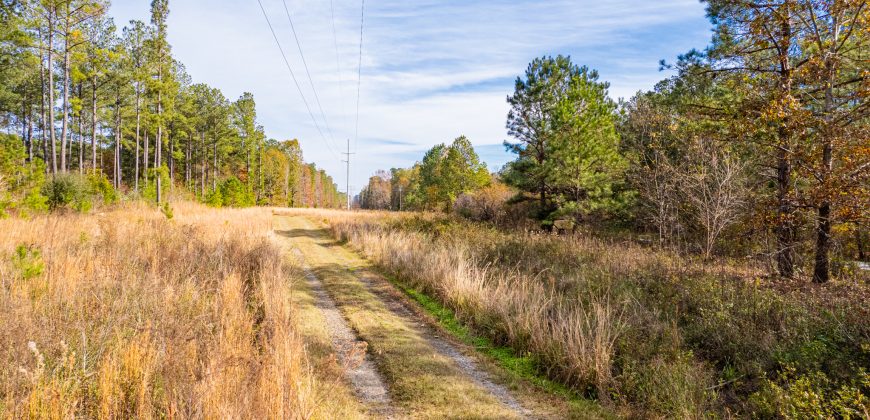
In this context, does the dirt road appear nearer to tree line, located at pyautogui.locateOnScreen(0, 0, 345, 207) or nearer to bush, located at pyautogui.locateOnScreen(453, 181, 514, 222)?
tree line, located at pyautogui.locateOnScreen(0, 0, 345, 207)

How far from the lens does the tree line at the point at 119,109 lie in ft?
63.3

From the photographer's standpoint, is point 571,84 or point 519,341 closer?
point 519,341

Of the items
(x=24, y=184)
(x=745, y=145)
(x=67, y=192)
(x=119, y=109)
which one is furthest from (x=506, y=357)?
(x=119, y=109)

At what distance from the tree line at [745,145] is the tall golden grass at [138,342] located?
9.13 metres

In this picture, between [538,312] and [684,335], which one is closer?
[684,335]

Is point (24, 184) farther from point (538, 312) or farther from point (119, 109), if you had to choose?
point (119, 109)

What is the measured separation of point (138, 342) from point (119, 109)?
143 ft

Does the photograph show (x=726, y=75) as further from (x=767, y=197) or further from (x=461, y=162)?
(x=461, y=162)

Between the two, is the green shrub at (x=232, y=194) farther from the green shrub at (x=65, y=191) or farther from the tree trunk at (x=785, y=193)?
the tree trunk at (x=785, y=193)

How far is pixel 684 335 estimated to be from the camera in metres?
5.75

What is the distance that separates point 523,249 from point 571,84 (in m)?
12.8

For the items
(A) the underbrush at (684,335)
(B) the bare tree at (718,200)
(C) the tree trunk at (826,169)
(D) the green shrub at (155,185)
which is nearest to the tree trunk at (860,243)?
(B) the bare tree at (718,200)

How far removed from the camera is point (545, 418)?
3.97 m

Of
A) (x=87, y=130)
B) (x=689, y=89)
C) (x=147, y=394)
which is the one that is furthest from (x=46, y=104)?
(x=689, y=89)
